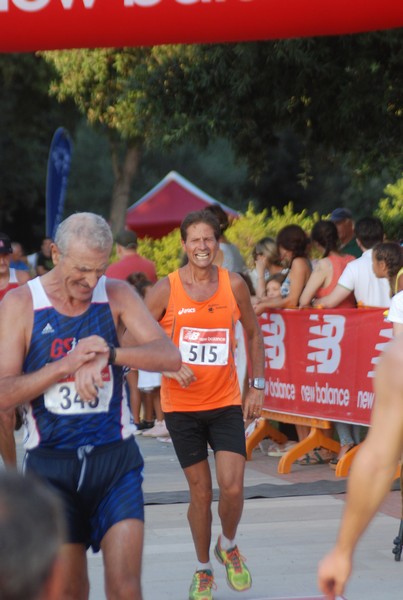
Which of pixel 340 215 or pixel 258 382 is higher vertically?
pixel 340 215

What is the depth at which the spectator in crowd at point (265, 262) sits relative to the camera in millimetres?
11328

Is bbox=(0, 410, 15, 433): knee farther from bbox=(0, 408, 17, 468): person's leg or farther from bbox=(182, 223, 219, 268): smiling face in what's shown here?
bbox=(182, 223, 219, 268): smiling face

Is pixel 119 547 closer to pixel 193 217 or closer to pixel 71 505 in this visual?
pixel 71 505

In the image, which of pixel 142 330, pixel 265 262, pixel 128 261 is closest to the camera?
pixel 142 330

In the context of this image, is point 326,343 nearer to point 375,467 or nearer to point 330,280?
point 330,280

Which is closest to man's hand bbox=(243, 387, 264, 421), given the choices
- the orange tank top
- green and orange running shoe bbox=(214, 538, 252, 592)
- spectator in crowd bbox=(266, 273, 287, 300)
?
the orange tank top

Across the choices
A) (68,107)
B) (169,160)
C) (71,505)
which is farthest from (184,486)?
(169,160)

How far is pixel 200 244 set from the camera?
21.1 ft

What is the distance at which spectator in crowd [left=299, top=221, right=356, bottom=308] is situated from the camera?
10.3 metres

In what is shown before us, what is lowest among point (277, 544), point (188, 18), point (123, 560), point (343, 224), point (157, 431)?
point (157, 431)

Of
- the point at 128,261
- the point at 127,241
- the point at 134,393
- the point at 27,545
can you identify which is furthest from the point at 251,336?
the point at 127,241

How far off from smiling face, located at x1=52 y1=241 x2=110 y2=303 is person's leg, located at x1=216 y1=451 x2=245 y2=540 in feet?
6.25

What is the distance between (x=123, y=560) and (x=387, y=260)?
521cm

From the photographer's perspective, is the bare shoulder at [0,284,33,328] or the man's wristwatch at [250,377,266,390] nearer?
the bare shoulder at [0,284,33,328]
